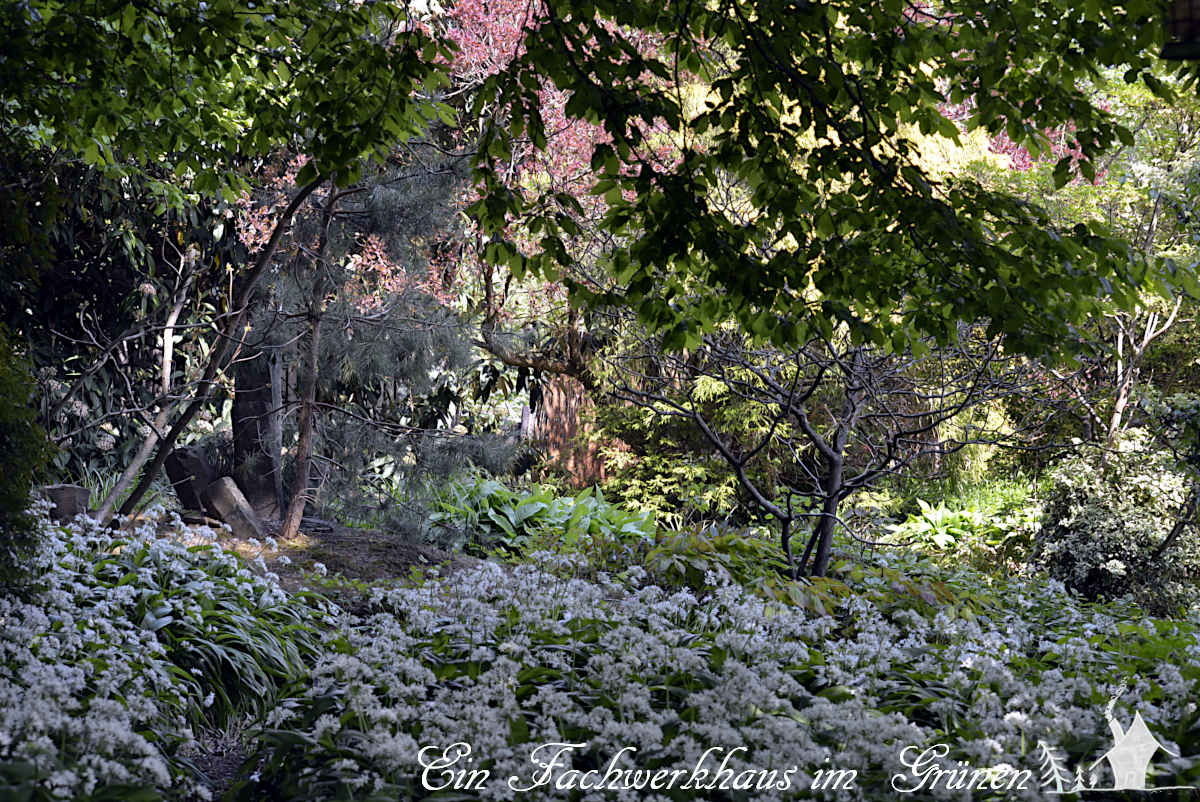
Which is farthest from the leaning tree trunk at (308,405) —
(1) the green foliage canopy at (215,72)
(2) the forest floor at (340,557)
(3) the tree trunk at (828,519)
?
(3) the tree trunk at (828,519)

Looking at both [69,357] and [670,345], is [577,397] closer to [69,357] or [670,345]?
[69,357]

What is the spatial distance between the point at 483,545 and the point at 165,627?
191 inches

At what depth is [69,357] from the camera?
28.1 ft

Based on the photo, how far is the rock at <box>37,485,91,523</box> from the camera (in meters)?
5.82

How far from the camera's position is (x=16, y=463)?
12.1ft

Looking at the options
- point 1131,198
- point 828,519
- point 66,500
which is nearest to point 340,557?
point 66,500

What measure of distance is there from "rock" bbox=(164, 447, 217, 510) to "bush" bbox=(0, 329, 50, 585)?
403 centimetres

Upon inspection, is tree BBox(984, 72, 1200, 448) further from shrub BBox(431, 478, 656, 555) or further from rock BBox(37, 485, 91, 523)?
rock BBox(37, 485, 91, 523)

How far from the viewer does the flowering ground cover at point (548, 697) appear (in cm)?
246

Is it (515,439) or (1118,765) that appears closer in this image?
(1118,765)

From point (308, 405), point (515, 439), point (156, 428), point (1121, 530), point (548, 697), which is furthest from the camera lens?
point (515, 439)

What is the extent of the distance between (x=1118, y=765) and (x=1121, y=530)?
5.91 metres

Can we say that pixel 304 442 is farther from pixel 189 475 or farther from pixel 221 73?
pixel 221 73

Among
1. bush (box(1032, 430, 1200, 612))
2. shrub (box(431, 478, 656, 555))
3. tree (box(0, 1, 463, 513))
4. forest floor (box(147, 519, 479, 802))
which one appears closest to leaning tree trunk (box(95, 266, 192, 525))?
forest floor (box(147, 519, 479, 802))
